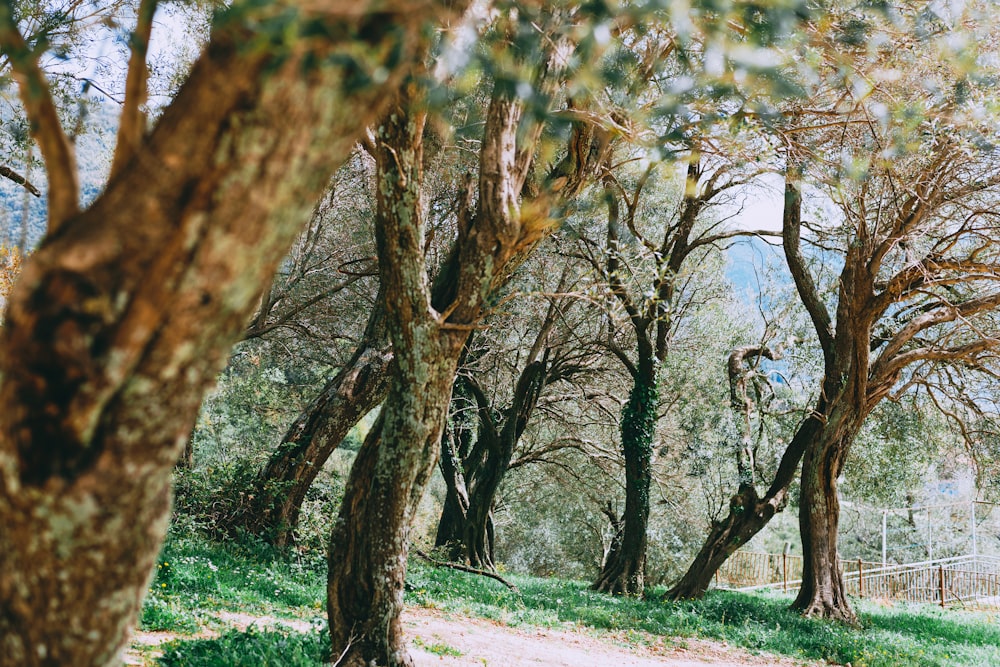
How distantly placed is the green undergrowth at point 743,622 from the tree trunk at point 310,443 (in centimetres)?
205

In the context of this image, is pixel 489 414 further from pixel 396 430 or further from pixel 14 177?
pixel 396 430

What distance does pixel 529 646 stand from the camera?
792 cm

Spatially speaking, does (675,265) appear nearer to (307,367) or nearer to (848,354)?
(848,354)

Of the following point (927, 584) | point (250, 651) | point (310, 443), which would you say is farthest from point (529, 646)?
point (927, 584)

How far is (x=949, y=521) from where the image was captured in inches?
1419

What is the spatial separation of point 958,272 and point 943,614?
7.47 m

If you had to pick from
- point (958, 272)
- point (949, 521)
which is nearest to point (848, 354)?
point (958, 272)

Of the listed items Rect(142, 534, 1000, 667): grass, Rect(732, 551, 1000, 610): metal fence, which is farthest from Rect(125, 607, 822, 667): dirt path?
Rect(732, 551, 1000, 610): metal fence

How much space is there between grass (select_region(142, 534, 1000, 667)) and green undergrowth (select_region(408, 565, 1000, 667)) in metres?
0.02

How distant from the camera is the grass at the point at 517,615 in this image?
19.1 feet

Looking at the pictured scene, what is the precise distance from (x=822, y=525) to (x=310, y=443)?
8385 mm

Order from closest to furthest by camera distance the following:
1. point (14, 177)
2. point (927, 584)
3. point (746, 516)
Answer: point (14, 177), point (746, 516), point (927, 584)

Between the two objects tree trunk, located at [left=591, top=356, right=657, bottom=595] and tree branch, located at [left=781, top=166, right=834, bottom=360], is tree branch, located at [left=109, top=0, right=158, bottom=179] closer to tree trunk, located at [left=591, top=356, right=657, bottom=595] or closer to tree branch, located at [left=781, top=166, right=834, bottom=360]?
tree branch, located at [left=781, top=166, right=834, bottom=360]

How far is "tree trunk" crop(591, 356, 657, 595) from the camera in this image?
48.5ft
